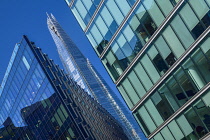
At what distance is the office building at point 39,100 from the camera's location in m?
57.5

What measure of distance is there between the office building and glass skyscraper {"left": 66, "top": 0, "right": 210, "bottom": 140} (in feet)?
65.6

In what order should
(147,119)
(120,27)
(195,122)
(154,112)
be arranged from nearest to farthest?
(195,122), (154,112), (147,119), (120,27)

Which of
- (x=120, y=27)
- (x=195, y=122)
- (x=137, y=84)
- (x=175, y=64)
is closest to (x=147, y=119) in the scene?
(x=137, y=84)

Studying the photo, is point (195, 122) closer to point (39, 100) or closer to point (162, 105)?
point (162, 105)

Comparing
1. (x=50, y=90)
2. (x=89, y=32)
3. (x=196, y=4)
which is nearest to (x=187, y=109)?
(x=196, y=4)

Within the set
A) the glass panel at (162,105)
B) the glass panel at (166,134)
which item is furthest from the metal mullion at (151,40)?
the glass panel at (166,134)

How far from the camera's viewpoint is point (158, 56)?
109 feet

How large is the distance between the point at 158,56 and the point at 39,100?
31.1m

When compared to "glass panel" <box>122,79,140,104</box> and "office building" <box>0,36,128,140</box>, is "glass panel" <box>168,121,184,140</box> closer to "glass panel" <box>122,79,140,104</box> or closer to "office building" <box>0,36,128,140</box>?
"glass panel" <box>122,79,140,104</box>

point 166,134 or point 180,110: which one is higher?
point 180,110

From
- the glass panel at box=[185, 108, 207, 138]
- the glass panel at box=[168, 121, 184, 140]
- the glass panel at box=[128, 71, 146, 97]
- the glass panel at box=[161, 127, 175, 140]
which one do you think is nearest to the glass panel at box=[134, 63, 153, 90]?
the glass panel at box=[128, 71, 146, 97]

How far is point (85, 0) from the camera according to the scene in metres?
39.6

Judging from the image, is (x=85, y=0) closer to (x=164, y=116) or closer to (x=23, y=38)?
(x=164, y=116)

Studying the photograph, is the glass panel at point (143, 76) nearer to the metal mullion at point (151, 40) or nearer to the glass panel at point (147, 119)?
the metal mullion at point (151, 40)
